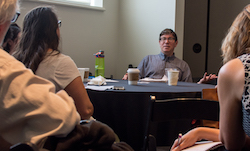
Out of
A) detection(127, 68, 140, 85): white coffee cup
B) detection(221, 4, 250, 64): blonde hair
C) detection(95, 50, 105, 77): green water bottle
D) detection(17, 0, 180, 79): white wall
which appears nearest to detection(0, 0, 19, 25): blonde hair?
detection(221, 4, 250, 64): blonde hair

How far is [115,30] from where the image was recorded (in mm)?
4461

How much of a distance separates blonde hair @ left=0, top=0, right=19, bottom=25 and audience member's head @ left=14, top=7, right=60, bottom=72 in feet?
2.65

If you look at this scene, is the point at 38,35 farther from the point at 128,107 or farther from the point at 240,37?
the point at 240,37

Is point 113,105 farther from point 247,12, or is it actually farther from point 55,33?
point 247,12

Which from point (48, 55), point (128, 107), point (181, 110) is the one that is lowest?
point (128, 107)

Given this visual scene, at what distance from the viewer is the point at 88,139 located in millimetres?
537

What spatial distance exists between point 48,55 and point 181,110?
84cm

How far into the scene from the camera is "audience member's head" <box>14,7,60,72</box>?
140cm

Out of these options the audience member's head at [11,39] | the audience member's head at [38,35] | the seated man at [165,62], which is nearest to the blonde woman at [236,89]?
the audience member's head at [38,35]

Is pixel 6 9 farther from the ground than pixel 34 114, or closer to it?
farther from the ground

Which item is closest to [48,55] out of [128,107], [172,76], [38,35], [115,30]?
[38,35]

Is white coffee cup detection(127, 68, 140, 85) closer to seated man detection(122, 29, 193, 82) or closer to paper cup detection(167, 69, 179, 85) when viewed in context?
paper cup detection(167, 69, 179, 85)

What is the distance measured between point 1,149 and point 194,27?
161 inches

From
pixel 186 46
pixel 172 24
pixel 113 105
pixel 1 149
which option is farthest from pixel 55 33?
pixel 186 46
